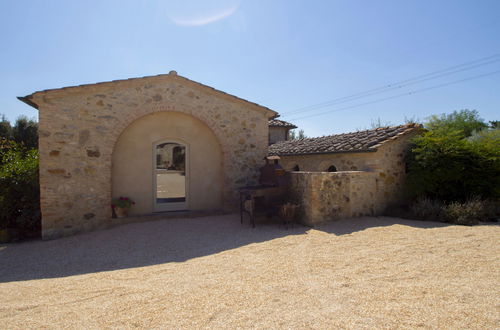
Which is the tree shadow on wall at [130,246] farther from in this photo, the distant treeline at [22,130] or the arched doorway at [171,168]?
the distant treeline at [22,130]

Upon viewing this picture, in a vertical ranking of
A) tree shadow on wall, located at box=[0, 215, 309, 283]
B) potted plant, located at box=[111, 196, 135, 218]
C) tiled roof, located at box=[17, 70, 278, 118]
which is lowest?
tree shadow on wall, located at box=[0, 215, 309, 283]

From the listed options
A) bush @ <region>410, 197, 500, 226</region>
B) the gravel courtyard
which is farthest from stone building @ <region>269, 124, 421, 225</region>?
bush @ <region>410, 197, 500, 226</region>

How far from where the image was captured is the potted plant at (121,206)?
7513mm

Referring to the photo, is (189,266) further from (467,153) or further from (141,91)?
(467,153)

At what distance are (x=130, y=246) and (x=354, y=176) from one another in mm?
6267

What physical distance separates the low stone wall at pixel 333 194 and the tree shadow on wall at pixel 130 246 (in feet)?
2.15

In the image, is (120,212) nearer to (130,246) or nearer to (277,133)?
(130,246)

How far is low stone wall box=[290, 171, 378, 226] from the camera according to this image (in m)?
7.08

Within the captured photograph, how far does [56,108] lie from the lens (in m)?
6.86

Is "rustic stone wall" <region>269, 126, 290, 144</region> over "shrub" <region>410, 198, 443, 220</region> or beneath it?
over

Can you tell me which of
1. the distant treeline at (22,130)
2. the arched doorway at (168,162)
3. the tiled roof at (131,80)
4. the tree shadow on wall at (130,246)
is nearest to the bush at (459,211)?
the tree shadow on wall at (130,246)

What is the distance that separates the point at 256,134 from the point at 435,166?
5875 millimetres

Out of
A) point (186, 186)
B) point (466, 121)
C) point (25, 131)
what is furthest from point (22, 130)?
point (466, 121)

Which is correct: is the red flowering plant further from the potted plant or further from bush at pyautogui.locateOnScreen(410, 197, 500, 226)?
bush at pyautogui.locateOnScreen(410, 197, 500, 226)
